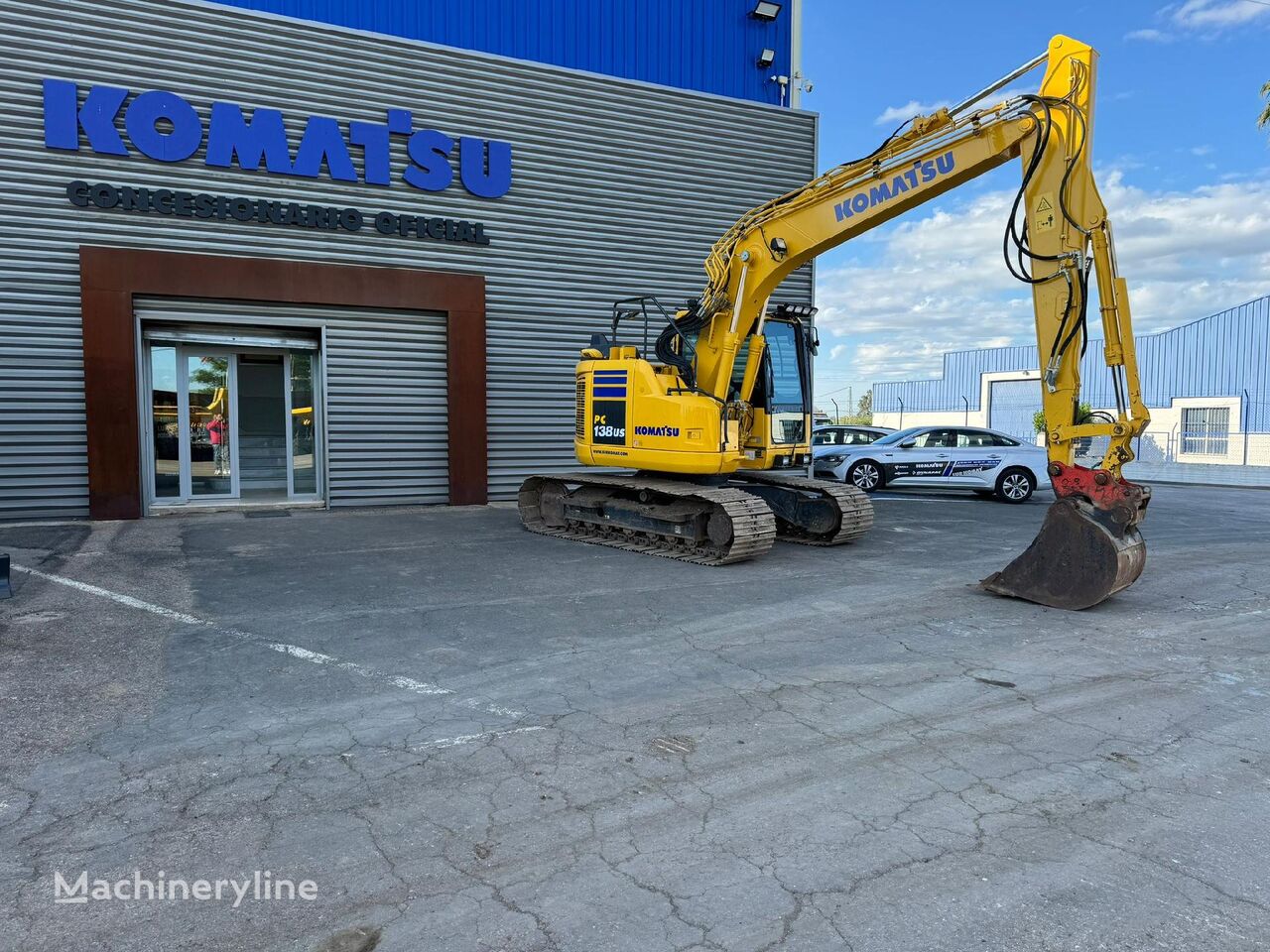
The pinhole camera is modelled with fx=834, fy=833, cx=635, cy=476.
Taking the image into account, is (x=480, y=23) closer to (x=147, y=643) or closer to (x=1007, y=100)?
(x=1007, y=100)

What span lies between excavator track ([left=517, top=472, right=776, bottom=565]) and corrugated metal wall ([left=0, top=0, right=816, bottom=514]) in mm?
3438

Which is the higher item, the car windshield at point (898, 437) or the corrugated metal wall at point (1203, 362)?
the corrugated metal wall at point (1203, 362)

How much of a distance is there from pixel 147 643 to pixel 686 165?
42.6ft

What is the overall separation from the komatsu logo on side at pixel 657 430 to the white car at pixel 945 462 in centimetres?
826

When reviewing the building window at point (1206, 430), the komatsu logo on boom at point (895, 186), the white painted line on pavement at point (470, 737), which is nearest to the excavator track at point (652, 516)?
the komatsu logo on boom at point (895, 186)

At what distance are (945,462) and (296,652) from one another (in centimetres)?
1422

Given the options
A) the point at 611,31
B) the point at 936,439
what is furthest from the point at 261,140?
the point at 936,439

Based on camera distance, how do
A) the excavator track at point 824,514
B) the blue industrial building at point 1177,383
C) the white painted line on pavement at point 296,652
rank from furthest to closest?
the blue industrial building at point 1177,383
the excavator track at point 824,514
the white painted line on pavement at point 296,652

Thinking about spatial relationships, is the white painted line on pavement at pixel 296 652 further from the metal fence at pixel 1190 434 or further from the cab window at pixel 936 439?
the metal fence at pixel 1190 434

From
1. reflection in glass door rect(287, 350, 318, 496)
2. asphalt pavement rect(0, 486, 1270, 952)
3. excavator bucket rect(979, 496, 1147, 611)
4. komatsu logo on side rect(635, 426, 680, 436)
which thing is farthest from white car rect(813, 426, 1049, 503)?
reflection in glass door rect(287, 350, 318, 496)

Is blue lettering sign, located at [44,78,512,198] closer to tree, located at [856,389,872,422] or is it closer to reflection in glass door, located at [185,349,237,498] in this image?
reflection in glass door, located at [185,349,237,498]

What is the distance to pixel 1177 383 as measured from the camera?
3919 cm

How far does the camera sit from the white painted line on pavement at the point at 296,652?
4.81 metres

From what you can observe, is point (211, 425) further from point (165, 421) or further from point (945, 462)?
point (945, 462)
